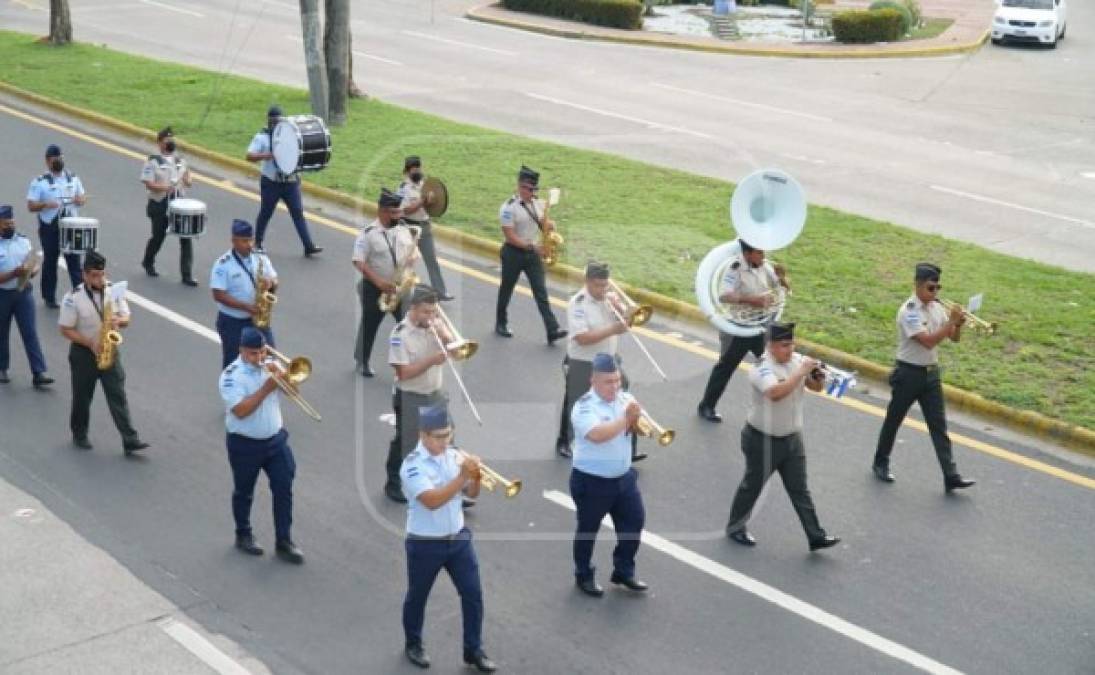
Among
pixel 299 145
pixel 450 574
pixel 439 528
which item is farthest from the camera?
pixel 299 145

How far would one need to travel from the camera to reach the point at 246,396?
35.6 feet

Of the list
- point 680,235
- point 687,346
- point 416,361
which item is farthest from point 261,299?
point 680,235

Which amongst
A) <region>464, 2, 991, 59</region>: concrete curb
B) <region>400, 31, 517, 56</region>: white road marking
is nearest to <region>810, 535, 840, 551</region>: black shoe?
<region>400, 31, 517, 56</region>: white road marking

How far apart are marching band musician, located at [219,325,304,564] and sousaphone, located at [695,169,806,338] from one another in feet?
14.0

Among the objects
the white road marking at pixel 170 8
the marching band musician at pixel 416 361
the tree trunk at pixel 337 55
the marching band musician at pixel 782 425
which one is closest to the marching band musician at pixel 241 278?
the marching band musician at pixel 416 361

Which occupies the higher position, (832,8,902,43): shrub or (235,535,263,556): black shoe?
(832,8,902,43): shrub

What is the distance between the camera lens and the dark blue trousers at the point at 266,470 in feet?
35.9

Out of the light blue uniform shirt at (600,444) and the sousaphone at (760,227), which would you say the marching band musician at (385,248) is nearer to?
the sousaphone at (760,227)

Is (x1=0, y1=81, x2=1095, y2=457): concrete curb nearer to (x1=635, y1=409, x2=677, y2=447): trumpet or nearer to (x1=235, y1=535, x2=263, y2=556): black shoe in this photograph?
(x1=635, y1=409, x2=677, y2=447): trumpet

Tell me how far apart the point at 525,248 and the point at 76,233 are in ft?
15.1

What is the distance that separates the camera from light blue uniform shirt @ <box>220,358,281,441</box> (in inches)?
427

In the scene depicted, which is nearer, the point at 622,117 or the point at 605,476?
the point at 605,476

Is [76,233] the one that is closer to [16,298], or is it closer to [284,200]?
[16,298]

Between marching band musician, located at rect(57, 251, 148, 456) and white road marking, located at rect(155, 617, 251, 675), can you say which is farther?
marching band musician, located at rect(57, 251, 148, 456)
